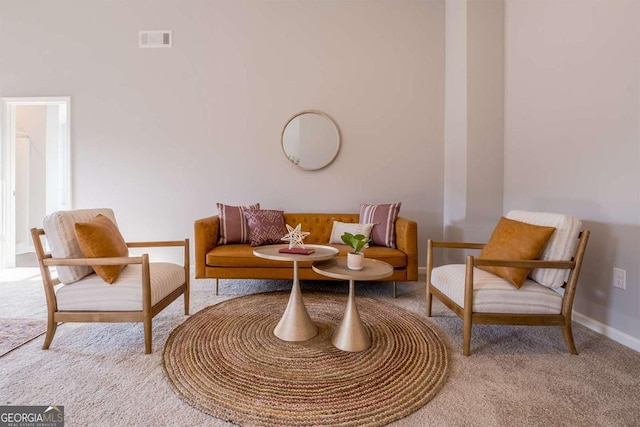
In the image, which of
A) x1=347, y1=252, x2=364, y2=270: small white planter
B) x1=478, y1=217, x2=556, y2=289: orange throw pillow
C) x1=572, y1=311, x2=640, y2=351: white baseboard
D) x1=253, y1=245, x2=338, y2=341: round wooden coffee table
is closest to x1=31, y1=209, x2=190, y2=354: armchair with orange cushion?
x1=253, y1=245, x2=338, y2=341: round wooden coffee table

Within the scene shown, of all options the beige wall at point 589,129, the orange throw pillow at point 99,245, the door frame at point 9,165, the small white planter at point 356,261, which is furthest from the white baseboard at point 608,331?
the door frame at point 9,165

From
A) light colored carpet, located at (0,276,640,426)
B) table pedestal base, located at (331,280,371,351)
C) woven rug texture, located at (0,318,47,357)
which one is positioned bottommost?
light colored carpet, located at (0,276,640,426)

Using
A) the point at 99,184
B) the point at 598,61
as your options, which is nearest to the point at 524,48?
the point at 598,61

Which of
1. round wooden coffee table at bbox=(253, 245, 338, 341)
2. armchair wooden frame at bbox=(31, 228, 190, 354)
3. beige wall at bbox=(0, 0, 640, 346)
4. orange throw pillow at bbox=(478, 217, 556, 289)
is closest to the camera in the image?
armchair wooden frame at bbox=(31, 228, 190, 354)

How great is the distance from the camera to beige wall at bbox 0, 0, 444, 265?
3539 mm

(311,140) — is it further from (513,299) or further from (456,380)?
(456,380)

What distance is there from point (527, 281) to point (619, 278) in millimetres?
670

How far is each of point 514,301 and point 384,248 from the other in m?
1.26

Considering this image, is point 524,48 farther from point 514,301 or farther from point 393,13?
point 514,301

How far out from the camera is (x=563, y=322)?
174cm

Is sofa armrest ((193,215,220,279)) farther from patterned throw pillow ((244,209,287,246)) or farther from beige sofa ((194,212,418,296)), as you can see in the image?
patterned throw pillow ((244,209,287,246))

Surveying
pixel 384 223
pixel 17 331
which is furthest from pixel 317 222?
pixel 17 331

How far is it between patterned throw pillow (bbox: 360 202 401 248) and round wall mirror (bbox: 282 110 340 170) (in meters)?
0.94

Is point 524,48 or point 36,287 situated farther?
point 36,287
